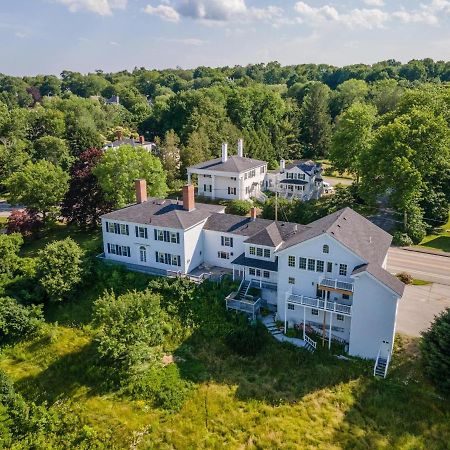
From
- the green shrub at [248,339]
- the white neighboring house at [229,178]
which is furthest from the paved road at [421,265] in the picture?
the white neighboring house at [229,178]

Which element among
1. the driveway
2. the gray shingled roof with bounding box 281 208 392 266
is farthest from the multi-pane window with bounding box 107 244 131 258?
the driveway

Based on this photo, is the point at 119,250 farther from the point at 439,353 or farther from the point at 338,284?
the point at 439,353

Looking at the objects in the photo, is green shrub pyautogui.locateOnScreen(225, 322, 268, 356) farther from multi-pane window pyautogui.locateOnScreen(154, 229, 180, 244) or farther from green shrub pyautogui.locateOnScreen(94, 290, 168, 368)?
multi-pane window pyautogui.locateOnScreen(154, 229, 180, 244)

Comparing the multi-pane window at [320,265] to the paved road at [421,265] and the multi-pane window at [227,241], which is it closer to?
the multi-pane window at [227,241]

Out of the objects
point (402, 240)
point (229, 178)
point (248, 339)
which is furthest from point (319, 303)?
point (229, 178)

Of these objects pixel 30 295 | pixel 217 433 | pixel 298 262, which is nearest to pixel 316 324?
pixel 298 262

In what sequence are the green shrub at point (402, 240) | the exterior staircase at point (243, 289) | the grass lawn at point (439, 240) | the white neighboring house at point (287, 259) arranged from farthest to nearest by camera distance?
the green shrub at point (402, 240) < the grass lawn at point (439, 240) < the exterior staircase at point (243, 289) < the white neighboring house at point (287, 259)
